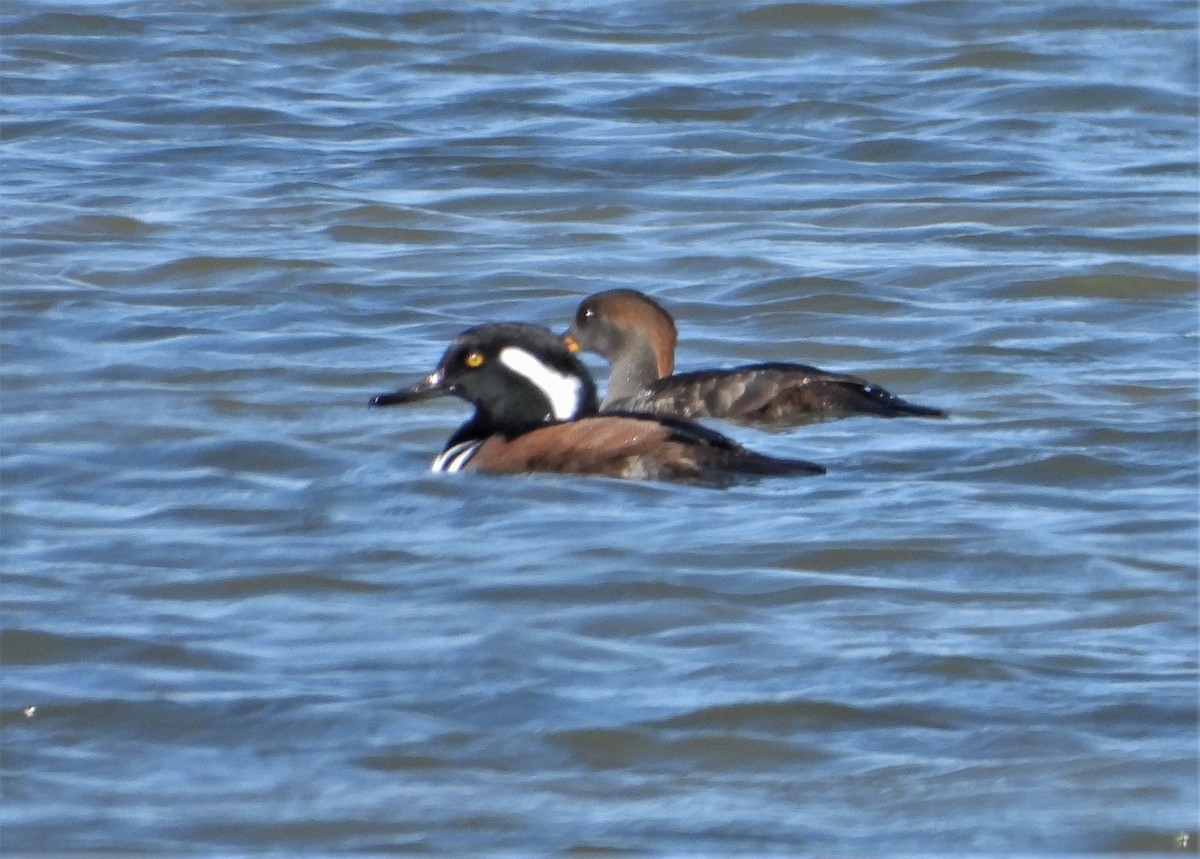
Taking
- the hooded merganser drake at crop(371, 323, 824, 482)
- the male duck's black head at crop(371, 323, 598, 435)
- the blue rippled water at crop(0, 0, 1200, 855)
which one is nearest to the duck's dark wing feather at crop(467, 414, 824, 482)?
the hooded merganser drake at crop(371, 323, 824, 482)

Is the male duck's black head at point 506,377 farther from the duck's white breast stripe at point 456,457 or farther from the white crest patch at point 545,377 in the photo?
the duck's white breast stripe at point 456,457

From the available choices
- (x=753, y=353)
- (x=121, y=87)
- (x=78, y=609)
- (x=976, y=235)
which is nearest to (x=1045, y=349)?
(x=753, y=353)

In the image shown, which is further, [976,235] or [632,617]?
[976,235]

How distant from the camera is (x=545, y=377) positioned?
955 cm

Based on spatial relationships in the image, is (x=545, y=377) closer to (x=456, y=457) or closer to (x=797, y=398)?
(x=456, y=457)

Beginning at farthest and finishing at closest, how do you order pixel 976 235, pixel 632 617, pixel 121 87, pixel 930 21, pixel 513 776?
pixel 930 21 < pixel 121 87 < pixel 976 235 < pixel 632 617 < pixel 513 776

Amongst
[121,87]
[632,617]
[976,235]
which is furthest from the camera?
[121,87]

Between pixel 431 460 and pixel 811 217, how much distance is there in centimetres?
549

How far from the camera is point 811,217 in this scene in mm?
14555

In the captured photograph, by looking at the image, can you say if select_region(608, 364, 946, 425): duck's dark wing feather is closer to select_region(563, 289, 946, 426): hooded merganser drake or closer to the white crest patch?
select_region(563, 289, 946, 426): hooded merganser drake

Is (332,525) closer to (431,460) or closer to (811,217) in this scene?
(431,460)

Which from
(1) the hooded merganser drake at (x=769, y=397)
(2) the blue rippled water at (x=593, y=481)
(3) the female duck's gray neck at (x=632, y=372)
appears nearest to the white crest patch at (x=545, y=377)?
(1) the hooded merganser drake at (x=769, y=397)

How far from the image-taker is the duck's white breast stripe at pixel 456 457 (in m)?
9.16

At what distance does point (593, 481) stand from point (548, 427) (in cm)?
49
